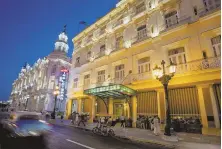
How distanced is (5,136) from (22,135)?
71.6 inches

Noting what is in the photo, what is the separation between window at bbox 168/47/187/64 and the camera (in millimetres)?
11523

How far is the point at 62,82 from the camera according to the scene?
113 ft

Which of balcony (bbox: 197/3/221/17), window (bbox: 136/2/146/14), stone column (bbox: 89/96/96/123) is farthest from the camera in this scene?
stone column (bbox: 89/96/96/123)

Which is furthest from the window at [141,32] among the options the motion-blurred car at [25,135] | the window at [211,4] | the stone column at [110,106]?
the motion-blurred car at [25,135]

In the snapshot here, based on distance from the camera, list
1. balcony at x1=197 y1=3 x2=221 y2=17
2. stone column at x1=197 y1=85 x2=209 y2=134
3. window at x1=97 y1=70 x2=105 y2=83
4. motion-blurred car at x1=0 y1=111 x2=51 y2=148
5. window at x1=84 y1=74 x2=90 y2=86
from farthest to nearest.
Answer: window at x1=84 y1=74 x2=90 y2=86, window at x1=97 y1=70 x2=105 y2=83, balcony at x1=197 y1=3 x2=221 y2=17, stone column at x1=197 y1=85 x2=209 y2=134, motion-blurred car at x1=0 y1=111 x2=51 y2=148

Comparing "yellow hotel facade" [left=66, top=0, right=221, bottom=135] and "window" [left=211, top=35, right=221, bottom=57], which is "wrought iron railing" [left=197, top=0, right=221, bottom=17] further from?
"window" [left=211, top=35, right=221, bottom=57]

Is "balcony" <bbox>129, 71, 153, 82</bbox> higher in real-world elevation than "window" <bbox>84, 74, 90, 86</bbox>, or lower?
lower

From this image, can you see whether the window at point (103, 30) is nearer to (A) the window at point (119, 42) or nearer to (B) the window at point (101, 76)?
(A) the window at point (119, 42)

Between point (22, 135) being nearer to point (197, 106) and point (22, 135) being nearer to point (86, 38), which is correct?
point (197, 106)

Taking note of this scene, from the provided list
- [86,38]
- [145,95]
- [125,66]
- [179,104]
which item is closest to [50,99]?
[86,38]

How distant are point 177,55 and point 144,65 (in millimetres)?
3301

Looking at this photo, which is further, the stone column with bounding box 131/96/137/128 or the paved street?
the stone column with bounding box 131/96/137/128

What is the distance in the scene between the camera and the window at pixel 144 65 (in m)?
13.5

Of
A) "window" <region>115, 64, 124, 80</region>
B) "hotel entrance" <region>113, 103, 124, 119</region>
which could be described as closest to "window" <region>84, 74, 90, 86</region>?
"window" <region>115, 64, 124, 80</region>
